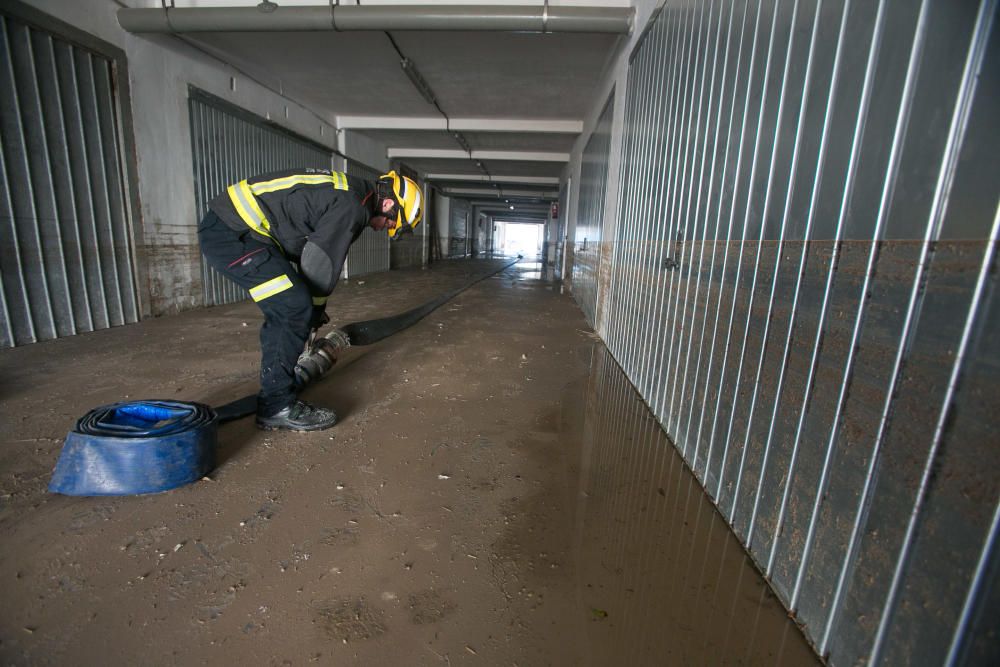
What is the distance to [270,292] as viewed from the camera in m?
2.36

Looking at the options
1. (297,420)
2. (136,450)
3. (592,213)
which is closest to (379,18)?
(592,213)

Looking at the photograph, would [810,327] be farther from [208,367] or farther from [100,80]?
[100,80]

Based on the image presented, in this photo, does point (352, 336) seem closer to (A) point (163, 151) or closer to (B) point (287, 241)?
(B) point (287, 241)

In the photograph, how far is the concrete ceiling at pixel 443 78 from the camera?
6020mm

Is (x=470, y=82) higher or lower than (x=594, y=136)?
higher

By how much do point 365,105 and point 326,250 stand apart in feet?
27.0

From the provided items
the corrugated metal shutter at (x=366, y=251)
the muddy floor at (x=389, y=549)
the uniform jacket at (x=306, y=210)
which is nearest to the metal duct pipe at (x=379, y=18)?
the uniform jacket at (x=306, y=210)

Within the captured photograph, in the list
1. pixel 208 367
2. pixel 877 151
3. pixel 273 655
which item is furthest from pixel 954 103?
pixel 208 367

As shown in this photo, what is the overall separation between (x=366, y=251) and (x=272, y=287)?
34.3 ft

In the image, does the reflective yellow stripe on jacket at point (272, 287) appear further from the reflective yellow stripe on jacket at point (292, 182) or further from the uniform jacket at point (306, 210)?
the reflective yellow stripe on jacket at point (292, 182)

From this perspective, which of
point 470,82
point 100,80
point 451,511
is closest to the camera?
point 451,511

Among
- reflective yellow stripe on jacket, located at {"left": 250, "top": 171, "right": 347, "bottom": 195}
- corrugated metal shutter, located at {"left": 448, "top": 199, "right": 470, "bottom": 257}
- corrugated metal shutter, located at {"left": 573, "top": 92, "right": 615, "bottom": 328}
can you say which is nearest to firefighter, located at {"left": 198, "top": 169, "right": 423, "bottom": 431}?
reflective yellow stripe on jacket, located at {"left": 250, "top": 171, "right": 347, "bottom": 195}

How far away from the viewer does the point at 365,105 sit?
921 centimetres

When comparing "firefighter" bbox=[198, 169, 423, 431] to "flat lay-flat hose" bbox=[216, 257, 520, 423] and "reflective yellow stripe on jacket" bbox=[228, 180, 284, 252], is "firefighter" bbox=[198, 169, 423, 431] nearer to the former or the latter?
"reflective yellow stripe on jacket" bbox=[228, 180, 284, 252]
